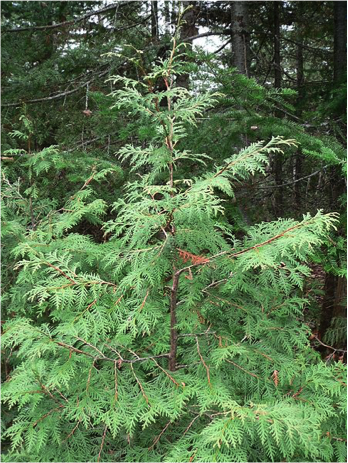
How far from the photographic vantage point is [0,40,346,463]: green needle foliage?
73.6 inches

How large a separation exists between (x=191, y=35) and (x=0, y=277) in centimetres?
345

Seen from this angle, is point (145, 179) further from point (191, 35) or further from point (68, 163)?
point (191, 35)

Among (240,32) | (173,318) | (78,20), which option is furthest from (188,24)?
(173,318)

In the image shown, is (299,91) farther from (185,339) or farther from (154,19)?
(185,339)

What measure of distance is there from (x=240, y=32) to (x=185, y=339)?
3274mm

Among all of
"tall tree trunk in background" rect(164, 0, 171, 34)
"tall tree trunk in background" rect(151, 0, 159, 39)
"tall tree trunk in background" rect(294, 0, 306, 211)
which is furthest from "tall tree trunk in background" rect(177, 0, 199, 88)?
"tall tree trunk in background" rect(294, 0, 306, 211)

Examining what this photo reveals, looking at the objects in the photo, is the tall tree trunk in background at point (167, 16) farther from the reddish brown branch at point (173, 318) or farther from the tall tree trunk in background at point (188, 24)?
the reddish brown branch at point (173, 318)

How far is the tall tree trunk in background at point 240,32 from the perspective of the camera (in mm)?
4109

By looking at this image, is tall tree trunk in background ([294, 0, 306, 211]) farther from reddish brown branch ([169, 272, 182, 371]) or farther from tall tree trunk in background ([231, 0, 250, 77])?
reddish brown branch ([169, 272, 182, 371])

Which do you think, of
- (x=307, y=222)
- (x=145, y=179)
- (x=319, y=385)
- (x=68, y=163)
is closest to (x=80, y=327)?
(x=145, y=179)

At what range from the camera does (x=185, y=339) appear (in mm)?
2438

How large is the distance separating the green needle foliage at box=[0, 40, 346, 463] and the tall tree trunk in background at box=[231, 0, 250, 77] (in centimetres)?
223

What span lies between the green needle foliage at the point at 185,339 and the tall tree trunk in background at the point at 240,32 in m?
2.23

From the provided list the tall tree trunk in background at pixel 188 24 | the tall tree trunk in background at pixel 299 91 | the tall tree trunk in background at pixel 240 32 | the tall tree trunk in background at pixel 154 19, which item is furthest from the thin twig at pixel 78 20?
the tall tree trunk in background at pixel 299 91
